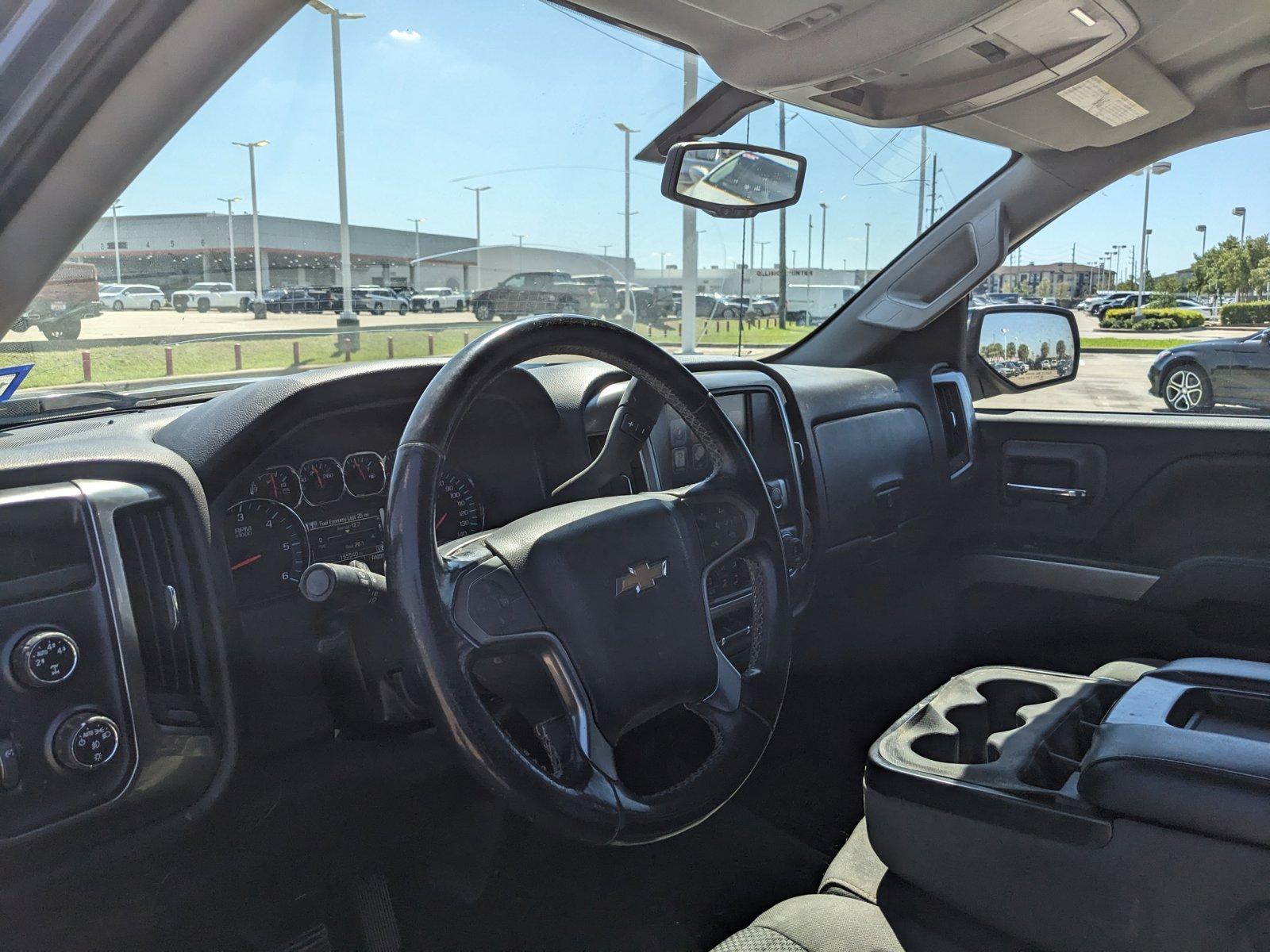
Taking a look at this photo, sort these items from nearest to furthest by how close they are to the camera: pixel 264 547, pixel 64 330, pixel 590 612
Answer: pixel 590 612
pixel 64 330
pixel 264 547

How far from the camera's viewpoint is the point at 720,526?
174 centimetres

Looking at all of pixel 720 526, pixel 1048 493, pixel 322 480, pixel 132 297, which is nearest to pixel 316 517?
pixel 322 480

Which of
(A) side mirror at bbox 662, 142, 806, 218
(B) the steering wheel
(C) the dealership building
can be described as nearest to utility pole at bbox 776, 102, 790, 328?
(A) side mirror at bbox 662, 142, 806, 218

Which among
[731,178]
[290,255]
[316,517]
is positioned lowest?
[316,517]

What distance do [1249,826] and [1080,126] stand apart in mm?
2014

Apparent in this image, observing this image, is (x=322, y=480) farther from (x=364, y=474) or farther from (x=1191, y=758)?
(x=1191, y=758)

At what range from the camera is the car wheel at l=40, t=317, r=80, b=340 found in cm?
155

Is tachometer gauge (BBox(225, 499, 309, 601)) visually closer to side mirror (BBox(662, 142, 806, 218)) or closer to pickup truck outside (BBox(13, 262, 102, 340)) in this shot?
pickup truck outside (BBox(13, 262, 102, 340))

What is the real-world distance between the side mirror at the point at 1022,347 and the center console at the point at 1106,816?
6.27ft

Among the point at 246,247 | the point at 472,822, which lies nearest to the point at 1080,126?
the point at 246,247

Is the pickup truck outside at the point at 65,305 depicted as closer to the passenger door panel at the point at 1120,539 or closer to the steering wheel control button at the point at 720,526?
the steering wheel control button at the point at 720,526

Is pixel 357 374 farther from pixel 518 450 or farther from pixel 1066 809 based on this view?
pixel 1066 809

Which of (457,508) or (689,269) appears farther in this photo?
(689,269)

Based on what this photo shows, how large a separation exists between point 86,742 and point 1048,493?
3079 mm
